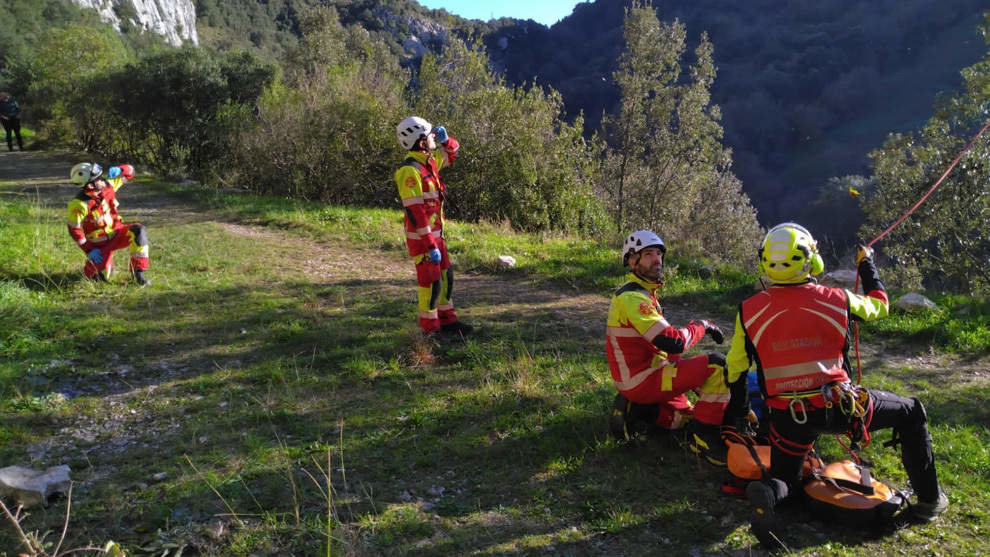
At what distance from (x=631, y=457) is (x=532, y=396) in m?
1.22

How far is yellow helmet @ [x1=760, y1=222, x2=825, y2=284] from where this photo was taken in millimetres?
3740

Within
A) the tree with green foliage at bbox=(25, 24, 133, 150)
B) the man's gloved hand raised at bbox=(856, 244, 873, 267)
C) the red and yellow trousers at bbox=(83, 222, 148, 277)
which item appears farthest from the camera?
the tree with green foliage at bbox=(25, 24, 133, 150)

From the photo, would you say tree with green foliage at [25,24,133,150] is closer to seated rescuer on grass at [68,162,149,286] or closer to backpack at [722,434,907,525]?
seated rescuer on grass at [68,162,149,286]

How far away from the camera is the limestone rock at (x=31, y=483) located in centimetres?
392

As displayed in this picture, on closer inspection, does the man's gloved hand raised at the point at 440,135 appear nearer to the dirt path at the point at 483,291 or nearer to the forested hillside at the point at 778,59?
the dirt path at the point at 483,291

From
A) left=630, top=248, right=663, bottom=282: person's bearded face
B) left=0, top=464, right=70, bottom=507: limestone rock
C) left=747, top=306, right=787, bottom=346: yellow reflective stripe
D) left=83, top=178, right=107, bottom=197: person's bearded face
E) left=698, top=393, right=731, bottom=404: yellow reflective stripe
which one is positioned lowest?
left=0, top=464, right=70, bottom=507: limestone rock

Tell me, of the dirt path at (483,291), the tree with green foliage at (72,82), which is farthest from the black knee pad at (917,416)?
the tree with green foliage at (72,82)

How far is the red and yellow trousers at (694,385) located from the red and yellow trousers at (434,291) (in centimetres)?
275

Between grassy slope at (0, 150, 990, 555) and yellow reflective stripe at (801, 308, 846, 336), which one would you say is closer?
yellow reflective stripe at (801, 308, 846, 336)

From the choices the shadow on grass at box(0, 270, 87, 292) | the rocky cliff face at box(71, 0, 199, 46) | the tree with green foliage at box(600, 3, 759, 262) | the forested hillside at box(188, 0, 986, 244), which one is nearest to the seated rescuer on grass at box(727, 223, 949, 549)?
the shadow on grass at box(0, 270, 87, 292)

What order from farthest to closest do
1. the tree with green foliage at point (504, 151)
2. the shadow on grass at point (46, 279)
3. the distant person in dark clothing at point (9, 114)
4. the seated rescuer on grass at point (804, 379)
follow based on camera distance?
the distant person in dark clothing at point (9, 114), the tree with green foliage at point (504, 151), the shadow on grass at point (46, 279), the seated rescuer on grass at point (804, 379)

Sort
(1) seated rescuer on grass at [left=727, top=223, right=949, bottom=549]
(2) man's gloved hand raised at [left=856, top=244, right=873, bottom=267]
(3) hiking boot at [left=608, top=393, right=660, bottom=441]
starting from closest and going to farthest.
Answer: (1) seated rescuer on grass at [left=727, top=223, right=949, bottom=549] < (2) man's gloved hand raised at [left=856, top=244, right=873, bottom=267] < (3) hiking boot at [left=608, top=393, right=660, bottom=441]

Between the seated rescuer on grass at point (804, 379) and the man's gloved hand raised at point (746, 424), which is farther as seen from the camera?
the man's gloved hand raised at point (746, 424)

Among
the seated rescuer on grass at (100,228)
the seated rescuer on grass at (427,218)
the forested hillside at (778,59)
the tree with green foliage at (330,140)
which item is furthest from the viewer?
the forested hillside at (778,59)
